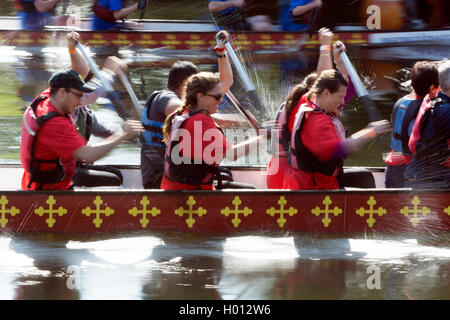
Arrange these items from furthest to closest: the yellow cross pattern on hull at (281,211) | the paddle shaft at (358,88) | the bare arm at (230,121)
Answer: the bare arm at (230,121)
the paddle shaft at (358,88)
the yellow cross pattern on hull at (281,211)

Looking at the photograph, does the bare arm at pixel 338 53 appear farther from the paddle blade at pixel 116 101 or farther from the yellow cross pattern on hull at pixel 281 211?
the paddle blade at pixel 116 101

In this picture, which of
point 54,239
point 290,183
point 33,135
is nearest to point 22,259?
point 54,239

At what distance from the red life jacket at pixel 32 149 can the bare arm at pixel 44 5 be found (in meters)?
6.80

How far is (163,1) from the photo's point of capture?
19.6 meters

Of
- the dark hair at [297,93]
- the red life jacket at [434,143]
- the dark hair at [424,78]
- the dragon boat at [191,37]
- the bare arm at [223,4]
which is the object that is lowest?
the red life jacket at [434,143]

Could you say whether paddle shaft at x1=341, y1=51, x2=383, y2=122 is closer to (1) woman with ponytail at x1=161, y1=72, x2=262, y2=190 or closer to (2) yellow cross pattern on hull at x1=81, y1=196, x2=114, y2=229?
(1) woman with ponytail at x1=161, y1=72, x2=262, y2=190

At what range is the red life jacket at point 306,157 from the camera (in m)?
5.60

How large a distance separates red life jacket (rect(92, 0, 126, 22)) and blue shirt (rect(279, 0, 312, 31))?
2301 millimetres

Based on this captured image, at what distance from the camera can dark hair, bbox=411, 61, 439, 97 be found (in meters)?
6.13

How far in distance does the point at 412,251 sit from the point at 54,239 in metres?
2.29

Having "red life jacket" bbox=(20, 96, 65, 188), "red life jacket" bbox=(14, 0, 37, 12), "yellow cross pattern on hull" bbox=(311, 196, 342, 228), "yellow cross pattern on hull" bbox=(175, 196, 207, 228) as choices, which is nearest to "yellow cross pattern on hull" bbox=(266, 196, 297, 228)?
"yellow cross pattern on hull" bbox=(311, 196, 342, 228)

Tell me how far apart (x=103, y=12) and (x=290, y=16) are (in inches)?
103

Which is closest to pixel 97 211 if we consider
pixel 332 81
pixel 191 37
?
pixel 332 81

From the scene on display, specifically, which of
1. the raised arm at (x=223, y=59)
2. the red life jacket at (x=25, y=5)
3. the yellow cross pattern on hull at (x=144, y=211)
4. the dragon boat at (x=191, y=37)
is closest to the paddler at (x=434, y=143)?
the raised arm at (x=223, y=59)
